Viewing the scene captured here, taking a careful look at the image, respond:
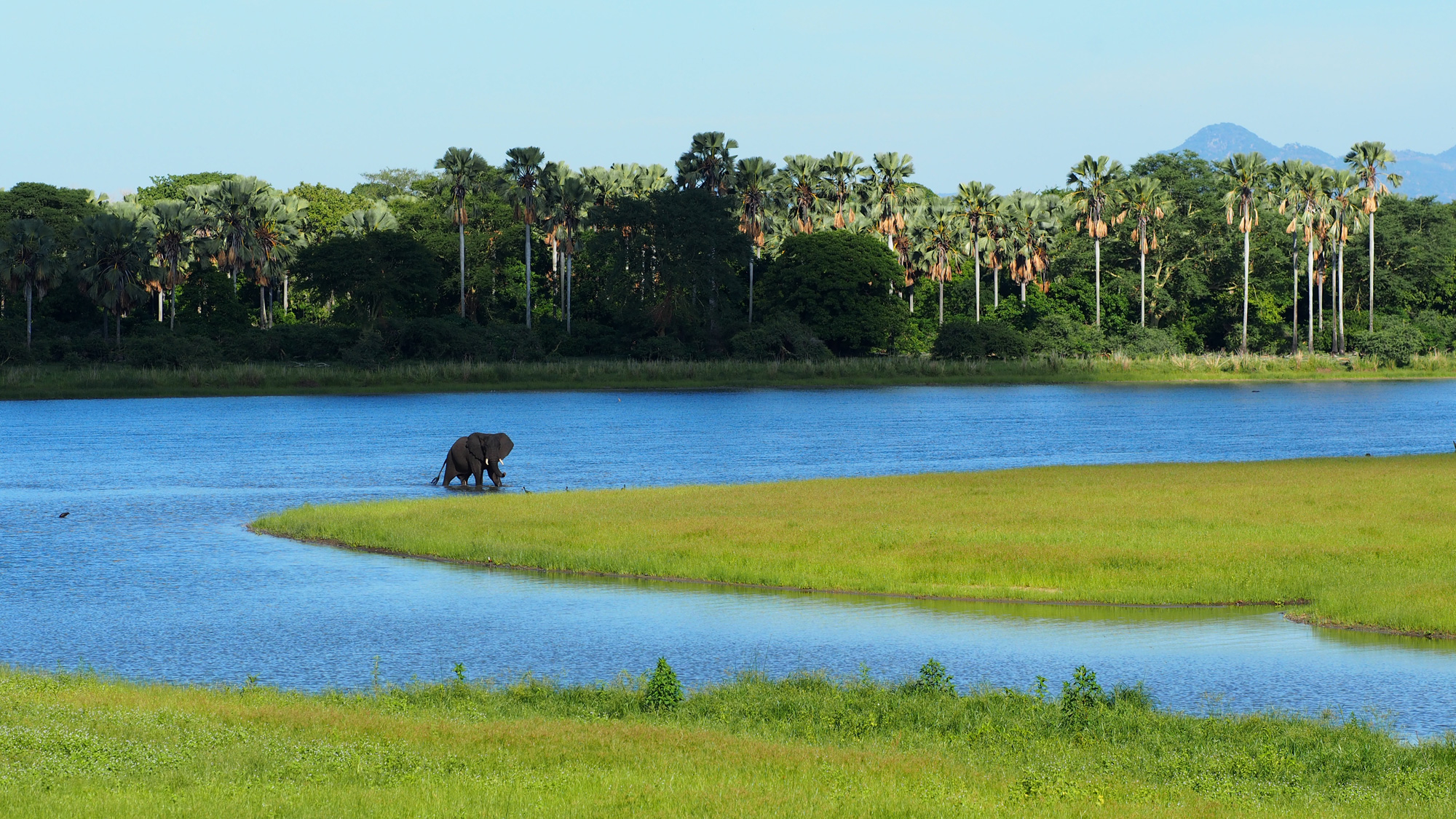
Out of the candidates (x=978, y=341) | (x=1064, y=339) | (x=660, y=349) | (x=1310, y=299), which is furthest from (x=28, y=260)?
(x=1310, y=299)

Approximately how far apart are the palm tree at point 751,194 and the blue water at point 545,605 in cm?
6178

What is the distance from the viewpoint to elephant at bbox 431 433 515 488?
42000 mm

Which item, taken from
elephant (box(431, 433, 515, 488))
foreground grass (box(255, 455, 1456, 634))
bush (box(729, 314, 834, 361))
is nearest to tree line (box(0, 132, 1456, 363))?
bush (box(729, 314, 834, 361))

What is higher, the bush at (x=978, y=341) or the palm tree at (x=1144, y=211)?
the palm tree at (x=1144, y=211)

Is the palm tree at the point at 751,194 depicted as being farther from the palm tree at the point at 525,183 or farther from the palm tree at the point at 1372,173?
the palm tree at the point at 1372,173

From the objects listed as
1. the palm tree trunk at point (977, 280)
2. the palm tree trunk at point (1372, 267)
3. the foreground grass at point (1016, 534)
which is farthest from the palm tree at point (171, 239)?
the palm tree trunk at point (1372, 267)

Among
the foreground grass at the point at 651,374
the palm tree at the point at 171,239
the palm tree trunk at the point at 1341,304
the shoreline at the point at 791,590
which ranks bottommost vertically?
the shoreline at the point at 791,590

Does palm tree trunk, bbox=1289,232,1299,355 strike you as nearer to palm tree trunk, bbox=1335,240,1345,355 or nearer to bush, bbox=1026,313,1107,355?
palm tree trunk, bbox=1335,240,1345,355

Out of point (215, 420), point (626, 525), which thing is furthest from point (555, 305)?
point (626, 525)

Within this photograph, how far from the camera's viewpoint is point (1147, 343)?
125 metres

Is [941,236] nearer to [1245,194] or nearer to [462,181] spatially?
[1245,194]

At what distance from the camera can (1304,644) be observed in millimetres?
19047

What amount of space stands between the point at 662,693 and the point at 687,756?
2723mm

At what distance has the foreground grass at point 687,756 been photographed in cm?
1062
